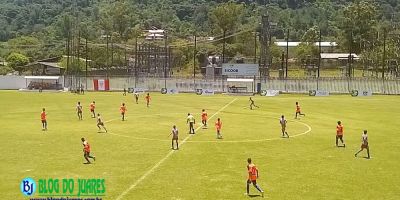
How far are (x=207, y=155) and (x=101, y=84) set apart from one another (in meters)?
69.3

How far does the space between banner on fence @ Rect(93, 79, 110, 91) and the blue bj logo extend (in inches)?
2884

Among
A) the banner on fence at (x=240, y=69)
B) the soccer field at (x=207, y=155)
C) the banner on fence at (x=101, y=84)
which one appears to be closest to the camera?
the soccer field at (x=207, y=155)

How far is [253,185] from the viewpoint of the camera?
74.6 ft

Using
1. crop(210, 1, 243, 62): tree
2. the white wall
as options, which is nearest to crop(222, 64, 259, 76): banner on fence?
the white wall

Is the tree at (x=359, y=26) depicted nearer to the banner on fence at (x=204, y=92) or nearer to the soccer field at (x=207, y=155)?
the banner on fence at (x=204, y=92)

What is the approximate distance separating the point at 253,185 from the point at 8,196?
11.1m

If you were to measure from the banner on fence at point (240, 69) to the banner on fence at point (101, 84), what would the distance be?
76.5 ft

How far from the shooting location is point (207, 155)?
31.2m

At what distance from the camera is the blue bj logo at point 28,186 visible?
878 inches

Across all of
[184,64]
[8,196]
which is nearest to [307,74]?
[184,64]

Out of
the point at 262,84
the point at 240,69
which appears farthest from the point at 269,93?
the point at 240,69

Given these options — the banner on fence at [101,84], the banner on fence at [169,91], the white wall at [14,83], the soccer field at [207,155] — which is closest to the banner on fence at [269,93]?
the banner on fence at [169,91]

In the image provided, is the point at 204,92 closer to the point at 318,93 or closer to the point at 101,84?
the point at 318,93

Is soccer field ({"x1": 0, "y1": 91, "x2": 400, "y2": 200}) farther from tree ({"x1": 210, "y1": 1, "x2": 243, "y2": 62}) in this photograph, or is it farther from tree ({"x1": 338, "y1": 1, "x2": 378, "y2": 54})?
tree ({"x1": 210, "y1": 1, "x2": 243, "y2": 62})
